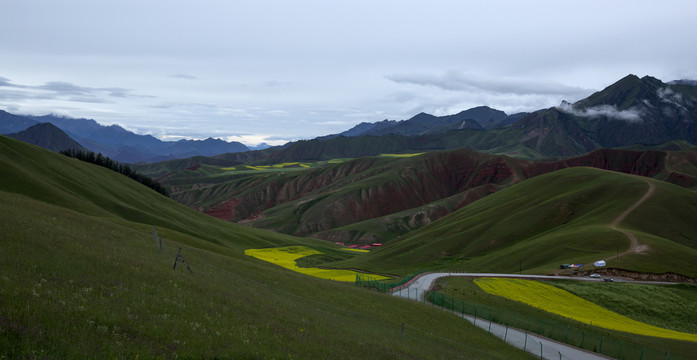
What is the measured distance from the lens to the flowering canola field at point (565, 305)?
170 feet

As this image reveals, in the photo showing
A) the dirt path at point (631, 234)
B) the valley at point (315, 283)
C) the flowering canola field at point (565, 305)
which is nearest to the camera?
the valley at point (315, 283)

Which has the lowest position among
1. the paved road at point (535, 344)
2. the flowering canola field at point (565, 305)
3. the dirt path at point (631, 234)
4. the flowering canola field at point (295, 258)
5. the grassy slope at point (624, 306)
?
the flowering canola field at point (295, 258)

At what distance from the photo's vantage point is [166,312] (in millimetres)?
17078

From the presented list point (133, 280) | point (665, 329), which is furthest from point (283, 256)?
point (133, 280)

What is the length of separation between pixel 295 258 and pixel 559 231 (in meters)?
68.8

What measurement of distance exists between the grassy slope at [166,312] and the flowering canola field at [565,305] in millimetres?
24070

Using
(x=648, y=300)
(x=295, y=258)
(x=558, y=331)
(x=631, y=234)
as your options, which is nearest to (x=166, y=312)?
(x=558, y=331)

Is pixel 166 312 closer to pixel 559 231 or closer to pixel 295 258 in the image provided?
pixel 295 258

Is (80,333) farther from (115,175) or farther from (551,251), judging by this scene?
(115,175)

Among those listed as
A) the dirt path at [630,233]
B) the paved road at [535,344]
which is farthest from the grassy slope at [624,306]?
A: the dirt path at [630,233]

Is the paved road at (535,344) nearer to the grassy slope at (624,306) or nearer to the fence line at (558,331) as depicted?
the fence line at (558,331)

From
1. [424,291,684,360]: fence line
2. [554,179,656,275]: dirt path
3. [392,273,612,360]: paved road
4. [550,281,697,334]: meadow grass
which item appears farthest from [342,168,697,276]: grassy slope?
[392,273,612,360]: paved road

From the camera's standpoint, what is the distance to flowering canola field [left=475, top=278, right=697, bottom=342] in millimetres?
51938

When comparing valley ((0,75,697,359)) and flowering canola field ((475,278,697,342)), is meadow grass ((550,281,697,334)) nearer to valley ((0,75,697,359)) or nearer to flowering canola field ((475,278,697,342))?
valley ((0,75,697,359))
